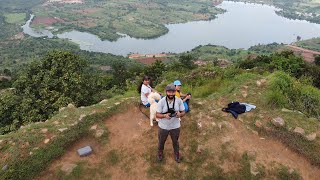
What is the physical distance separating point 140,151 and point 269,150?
3.54 m

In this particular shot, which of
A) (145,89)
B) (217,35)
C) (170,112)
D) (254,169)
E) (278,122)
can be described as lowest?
(217,35)

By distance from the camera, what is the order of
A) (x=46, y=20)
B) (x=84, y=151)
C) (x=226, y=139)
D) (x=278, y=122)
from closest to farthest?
(x=84, y=151) → (x=226, y=139) → (x=278, y=122) → (x=46, y=20)

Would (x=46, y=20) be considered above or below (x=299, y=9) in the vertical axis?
above

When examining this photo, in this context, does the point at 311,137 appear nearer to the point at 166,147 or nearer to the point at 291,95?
the point at 291,95

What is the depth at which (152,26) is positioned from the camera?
113 m

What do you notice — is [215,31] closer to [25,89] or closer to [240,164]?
[25,89]

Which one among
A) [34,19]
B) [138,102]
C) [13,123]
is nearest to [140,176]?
[138,102]

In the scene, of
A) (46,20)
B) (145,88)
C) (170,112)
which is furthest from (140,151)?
(46,20)

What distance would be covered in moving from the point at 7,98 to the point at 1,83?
44.1ft

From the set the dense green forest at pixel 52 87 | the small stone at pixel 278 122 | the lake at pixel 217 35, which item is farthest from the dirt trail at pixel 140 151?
the lake at pixel 217 35

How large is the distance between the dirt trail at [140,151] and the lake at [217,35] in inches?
3100

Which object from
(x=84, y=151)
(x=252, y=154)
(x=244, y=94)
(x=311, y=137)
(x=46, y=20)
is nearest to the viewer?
(x=252, y=154)

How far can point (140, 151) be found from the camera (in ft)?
29.1

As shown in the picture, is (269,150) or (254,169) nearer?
(254,169)
